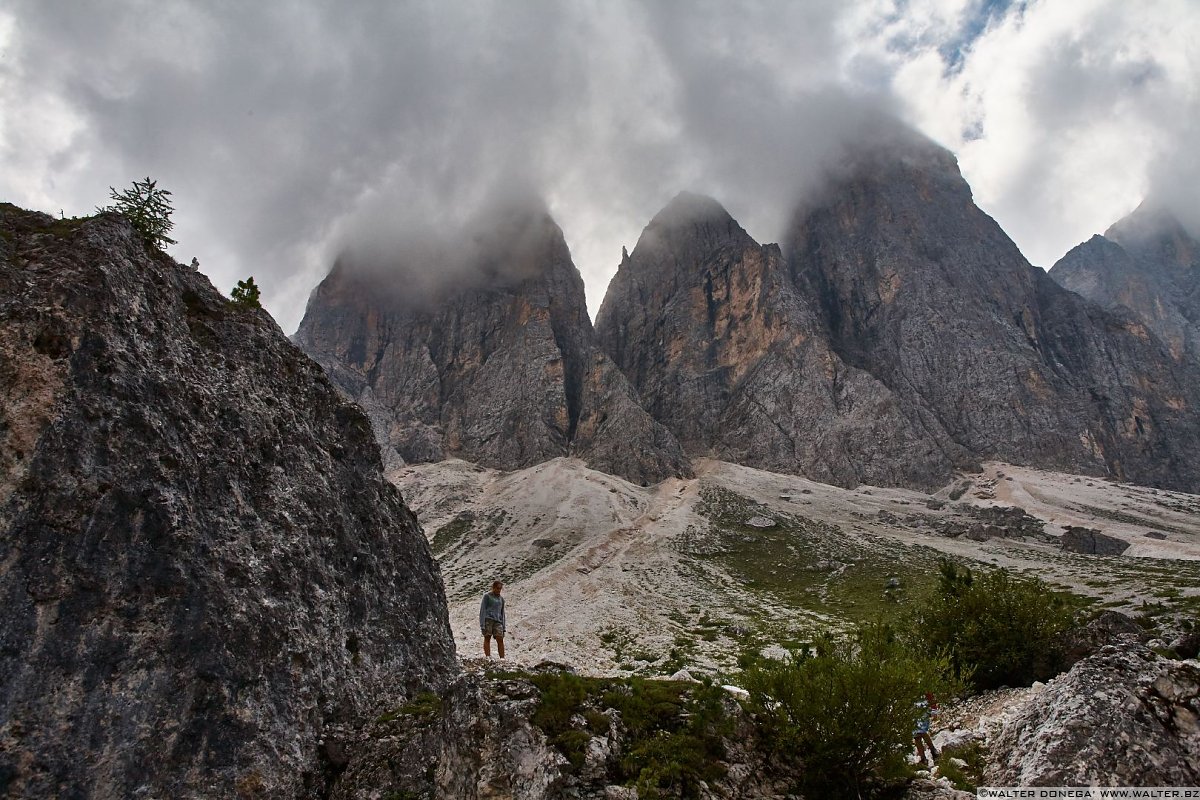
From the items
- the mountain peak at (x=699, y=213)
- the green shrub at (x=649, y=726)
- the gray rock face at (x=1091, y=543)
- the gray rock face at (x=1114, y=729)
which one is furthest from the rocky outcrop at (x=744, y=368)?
the green shrub at (x=649, y=726)

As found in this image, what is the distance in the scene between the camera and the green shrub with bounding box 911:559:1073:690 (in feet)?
60.6

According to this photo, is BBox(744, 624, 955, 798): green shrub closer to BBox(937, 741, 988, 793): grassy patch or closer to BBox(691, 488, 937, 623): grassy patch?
BBox(937, 741, 988, 793): grassy patch

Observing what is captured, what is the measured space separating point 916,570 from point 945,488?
2452 inches

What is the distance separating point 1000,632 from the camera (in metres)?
19.0

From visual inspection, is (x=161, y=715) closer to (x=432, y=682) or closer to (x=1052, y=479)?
(x=432, y=682)

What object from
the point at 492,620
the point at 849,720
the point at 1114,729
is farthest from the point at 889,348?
the point at 849,720

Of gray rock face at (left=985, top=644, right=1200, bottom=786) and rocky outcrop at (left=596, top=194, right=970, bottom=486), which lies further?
rocky outcrop at (left=596, top=194, right=970, bottom=486)

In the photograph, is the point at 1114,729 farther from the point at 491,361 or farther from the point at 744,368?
the point at 491,361

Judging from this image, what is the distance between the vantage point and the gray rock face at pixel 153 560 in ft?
27.9

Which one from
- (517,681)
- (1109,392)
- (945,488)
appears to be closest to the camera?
(517,681)

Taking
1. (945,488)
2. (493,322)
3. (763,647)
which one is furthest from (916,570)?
(493,322)

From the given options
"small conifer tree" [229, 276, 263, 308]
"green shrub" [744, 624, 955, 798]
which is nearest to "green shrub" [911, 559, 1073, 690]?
"green shrub" [744, 624, 955, 798]

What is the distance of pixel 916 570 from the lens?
2549 inches

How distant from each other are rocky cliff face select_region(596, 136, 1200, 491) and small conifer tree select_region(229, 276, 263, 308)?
11973 cm
